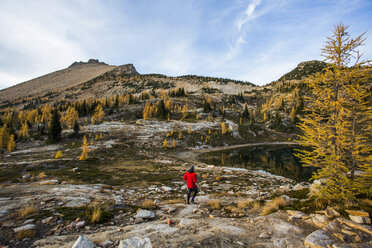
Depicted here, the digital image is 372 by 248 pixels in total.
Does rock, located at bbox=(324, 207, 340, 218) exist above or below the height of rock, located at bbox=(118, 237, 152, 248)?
below

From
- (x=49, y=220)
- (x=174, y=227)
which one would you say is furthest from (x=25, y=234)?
(x=174, y=227)

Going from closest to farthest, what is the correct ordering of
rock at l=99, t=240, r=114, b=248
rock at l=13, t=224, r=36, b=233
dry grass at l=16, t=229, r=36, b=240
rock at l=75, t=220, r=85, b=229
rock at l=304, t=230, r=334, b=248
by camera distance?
rock at l=304, t=230, r=334, b=248 < rock at l=99, t=240, r=114, b=248 < dry grass at l=16, t=229, r=36, b=240 < rock at l=13, t=224, r=36, b=233 < rock at l=75, t=220, r=85, b=229

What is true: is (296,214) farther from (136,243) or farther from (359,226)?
(136,243)

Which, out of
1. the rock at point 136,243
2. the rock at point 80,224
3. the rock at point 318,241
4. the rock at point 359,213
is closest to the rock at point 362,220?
the rock at point 359,213

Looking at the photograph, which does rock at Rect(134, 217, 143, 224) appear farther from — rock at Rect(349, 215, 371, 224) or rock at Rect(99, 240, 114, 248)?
rock at Rect(349, 215, 371, 224)

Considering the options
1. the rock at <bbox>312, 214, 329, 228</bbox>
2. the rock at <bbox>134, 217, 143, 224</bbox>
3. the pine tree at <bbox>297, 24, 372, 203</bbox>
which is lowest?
the rock at <bbox>134, 217, 143, 224</bbox>

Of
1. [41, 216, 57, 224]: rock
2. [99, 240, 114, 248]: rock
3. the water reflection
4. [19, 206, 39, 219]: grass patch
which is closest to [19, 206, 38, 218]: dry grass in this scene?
[19, 206, 39, 219]: grass patch

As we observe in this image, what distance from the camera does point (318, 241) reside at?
4770 millimetres

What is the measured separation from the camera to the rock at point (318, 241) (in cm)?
459

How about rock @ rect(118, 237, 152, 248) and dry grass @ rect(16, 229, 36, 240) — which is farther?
dry grass @ rect(16, 229, 36, 240)

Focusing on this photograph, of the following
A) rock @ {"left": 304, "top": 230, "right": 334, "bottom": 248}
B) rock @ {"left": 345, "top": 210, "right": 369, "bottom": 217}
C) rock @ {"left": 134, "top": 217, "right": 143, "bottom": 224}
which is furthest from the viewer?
rock @ {"left": 134, "top": 217, "right": 143, "bottom": 224}

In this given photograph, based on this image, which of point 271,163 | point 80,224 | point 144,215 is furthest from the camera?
point 271,163

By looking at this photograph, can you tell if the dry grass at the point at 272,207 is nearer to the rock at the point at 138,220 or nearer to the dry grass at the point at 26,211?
the rock at the point at 138,220

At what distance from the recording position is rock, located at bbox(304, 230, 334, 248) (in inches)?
181
